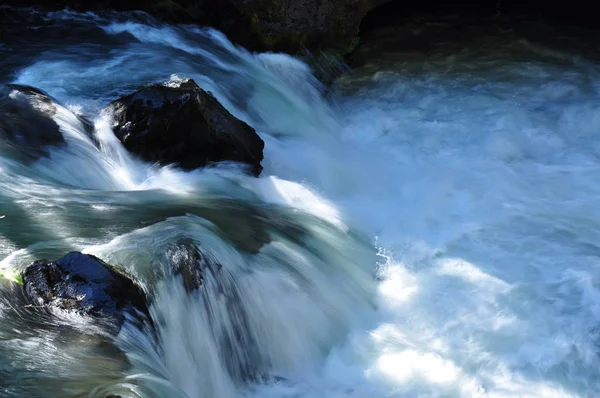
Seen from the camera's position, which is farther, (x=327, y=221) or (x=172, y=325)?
(x=327, y=221)

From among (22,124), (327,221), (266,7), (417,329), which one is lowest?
(417,329)

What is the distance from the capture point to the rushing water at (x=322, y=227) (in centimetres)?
456

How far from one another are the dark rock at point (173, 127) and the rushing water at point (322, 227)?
144mm

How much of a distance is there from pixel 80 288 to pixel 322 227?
265 cm

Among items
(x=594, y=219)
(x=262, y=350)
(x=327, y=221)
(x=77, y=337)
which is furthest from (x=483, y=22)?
(x=77, y=337)

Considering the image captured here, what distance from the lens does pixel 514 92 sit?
30.1ft

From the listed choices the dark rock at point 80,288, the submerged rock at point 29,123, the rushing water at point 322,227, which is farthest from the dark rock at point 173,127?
the dark rock at point 80,288

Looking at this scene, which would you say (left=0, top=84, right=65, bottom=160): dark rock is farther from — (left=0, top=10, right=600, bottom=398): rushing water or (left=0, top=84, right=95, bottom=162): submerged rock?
(left=0, top=10, right=600, bottom=398): rushing water

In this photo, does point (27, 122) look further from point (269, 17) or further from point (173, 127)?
point (269, 17)

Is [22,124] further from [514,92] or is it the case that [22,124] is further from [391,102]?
[514,92]

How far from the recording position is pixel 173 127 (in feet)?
22.2

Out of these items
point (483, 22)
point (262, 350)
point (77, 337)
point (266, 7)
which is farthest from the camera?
point (483, 22)

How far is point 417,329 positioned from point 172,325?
1.88m

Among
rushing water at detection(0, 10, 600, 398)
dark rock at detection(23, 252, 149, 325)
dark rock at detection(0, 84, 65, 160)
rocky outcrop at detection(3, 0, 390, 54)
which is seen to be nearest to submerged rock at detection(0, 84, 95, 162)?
dark rock at detection(0, 84, 65, 160)
